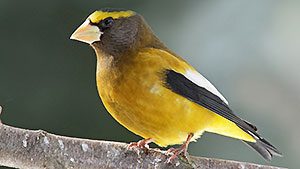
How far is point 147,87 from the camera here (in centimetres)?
181

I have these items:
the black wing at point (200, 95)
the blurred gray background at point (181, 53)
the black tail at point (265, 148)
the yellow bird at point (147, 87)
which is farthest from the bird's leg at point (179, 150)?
the blurred gray background at point (181, 53)

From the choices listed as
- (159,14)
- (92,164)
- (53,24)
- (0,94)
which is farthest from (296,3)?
(92,164)

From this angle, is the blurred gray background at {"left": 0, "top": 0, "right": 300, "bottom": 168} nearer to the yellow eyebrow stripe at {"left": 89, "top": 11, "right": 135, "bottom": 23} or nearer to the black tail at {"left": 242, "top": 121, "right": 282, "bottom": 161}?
the black tail at {"left": 242, "top": 121, "right": 282, "bottom": 161}

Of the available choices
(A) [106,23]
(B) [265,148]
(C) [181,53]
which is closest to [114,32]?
(A) [106,23]

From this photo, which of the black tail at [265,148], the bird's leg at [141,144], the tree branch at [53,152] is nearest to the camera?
the tree branch at [53,152]

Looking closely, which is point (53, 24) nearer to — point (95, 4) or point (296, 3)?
point (95, 4)

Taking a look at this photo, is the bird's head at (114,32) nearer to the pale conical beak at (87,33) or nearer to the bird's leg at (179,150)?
the pale conical beak at (87,33)

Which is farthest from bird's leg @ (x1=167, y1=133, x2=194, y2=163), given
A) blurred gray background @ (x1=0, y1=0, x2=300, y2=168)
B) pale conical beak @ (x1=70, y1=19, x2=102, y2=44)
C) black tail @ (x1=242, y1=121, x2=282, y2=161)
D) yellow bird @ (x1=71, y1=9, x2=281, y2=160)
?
blurred gray background @ (x1=0, y1=0, x2=300, y2=168)

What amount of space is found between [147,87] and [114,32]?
21 cm

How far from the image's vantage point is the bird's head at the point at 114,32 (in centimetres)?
185

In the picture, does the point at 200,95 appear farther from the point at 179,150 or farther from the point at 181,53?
the point at 181,53

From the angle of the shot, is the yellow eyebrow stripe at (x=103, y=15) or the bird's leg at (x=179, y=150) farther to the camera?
the yellow eyebrow stripe at (x=103, y=15)

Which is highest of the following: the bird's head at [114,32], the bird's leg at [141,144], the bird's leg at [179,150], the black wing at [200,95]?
the bird's head at [114,32]

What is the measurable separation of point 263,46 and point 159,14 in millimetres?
510
